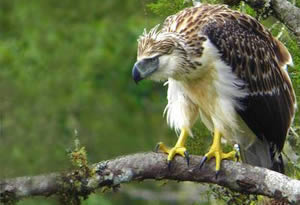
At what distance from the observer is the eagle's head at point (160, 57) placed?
7.75 metres

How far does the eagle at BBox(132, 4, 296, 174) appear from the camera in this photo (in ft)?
26.3

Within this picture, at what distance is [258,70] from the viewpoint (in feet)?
27.7

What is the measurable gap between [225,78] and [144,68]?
0.69 m

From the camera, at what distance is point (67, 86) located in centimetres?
1623

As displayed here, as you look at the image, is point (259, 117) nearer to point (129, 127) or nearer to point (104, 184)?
point (104, 184)

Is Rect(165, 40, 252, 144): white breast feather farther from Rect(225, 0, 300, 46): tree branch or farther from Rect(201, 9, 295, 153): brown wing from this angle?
Rect(225, 0, 300, 46): tree branch

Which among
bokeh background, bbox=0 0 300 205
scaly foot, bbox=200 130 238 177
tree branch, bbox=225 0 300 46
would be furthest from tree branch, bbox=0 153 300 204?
bokeh background, bbox=0 0 300 205

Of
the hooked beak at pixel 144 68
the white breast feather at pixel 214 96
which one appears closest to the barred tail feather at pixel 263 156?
the white breast feather at pixel 214 96

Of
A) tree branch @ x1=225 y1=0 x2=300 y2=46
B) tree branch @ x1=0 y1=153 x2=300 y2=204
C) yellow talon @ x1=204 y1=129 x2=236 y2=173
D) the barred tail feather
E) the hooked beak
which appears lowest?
the barred tail feather

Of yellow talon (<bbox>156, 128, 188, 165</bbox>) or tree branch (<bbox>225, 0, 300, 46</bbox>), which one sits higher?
tree branch (<bbox>225, 0, 300, 46</bbox>)

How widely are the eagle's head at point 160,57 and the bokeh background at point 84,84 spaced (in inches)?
254

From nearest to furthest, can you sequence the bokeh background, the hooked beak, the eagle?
the hooked beak
the eagle
the bokeh background

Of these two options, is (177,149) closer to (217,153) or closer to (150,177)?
(217,153)

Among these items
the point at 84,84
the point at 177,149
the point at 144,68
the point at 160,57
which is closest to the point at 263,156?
the point at 177,149
